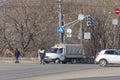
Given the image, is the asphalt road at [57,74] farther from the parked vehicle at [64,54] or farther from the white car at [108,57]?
the parked vehicle at [64,54]

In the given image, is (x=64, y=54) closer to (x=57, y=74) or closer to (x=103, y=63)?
(x=103, y=63)

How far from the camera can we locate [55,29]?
64.5 m

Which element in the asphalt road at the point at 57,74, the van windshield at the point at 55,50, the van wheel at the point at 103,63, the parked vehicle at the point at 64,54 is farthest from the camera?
the van windshield at the point at 55,50

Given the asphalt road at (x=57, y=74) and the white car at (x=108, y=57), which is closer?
the asphalt road at (x=57, y=74)

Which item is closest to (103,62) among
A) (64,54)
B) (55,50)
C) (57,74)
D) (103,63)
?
(103,63)

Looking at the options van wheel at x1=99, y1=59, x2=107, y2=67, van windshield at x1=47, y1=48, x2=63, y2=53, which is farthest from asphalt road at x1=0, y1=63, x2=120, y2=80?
van windshield at x1=47, y1=48, x2=63, y2=53

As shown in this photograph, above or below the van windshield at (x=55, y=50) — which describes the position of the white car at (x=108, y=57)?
below

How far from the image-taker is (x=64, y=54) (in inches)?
2003

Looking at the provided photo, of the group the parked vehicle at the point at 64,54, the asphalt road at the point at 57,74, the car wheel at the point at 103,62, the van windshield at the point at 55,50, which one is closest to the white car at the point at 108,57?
the car wheel at the point at 103,62

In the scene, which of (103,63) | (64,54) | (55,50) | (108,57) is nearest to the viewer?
(103,63)

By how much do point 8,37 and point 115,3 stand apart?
781 inches

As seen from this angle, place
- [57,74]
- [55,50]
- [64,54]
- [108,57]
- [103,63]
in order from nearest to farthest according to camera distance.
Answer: [57,74]
[103,63]
[108,57]
[55,50]
[64,54]

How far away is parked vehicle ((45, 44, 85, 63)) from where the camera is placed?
1907 inches

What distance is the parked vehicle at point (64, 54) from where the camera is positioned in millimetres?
48438
